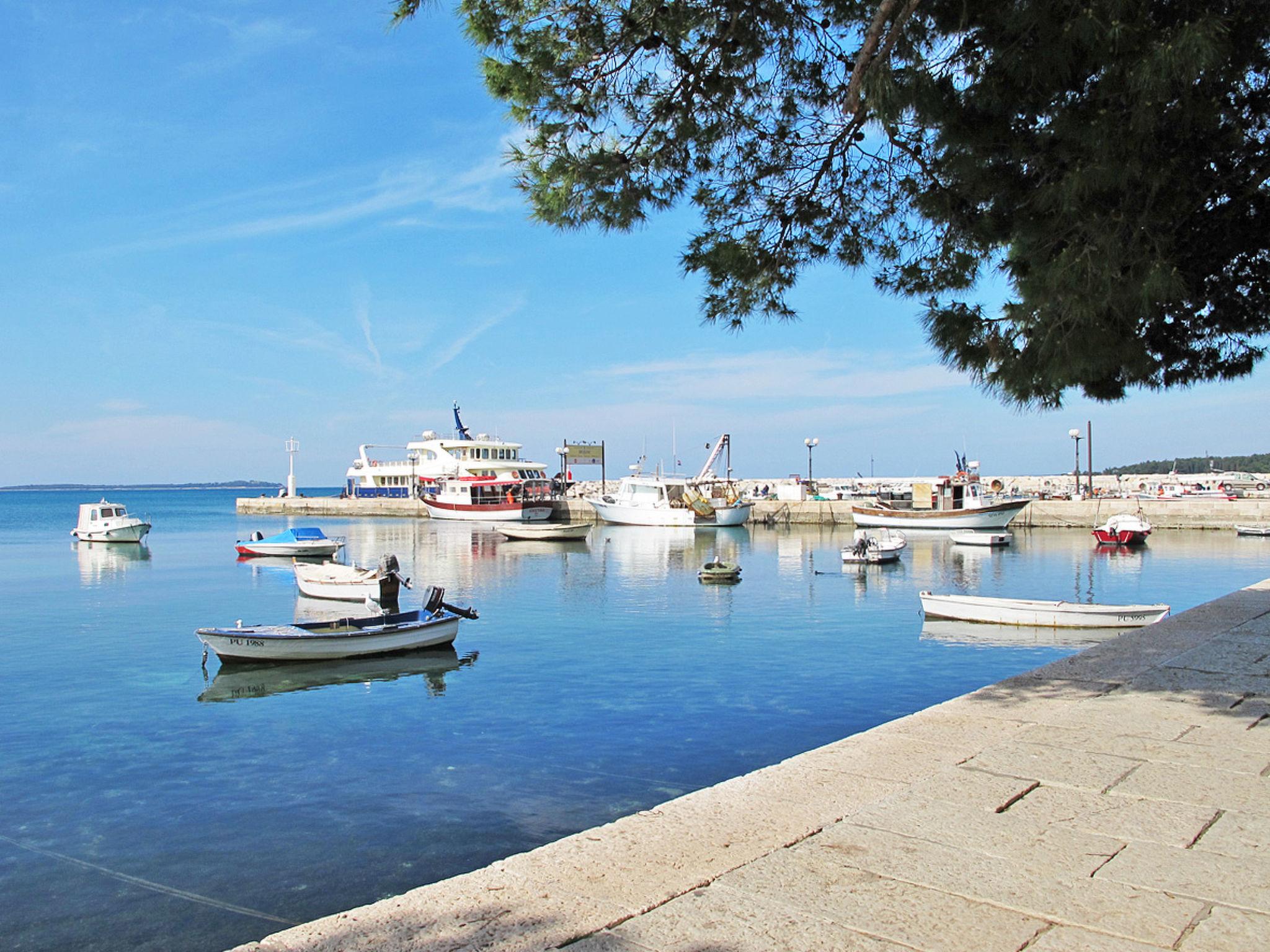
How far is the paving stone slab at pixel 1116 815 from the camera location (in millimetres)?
4145

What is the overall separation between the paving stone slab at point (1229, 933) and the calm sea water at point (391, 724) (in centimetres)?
516

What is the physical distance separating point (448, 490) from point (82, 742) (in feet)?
188

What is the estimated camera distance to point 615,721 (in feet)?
37.5

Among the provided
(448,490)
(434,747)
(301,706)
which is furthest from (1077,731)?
(448,490)

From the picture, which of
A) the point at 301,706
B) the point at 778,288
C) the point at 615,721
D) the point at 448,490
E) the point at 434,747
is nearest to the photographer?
the point at 778,288

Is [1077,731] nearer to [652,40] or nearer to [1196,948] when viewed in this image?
[1196,948]

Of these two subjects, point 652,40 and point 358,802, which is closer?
point 652,40

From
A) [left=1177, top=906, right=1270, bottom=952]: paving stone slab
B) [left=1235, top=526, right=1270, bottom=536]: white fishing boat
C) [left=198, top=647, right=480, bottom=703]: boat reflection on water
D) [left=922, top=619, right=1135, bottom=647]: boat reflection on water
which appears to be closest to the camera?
[left=1177, top=906, right=1270, bottom=952]: paving stone slab

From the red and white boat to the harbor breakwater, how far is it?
1099cm

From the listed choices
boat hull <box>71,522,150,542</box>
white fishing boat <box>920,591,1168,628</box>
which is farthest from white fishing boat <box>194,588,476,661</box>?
boat hull <box>71,522,150,542</box>

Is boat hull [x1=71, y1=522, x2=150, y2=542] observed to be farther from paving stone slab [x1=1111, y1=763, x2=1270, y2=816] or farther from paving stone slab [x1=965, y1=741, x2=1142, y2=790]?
paving stone slab [x1=1111, y1=763, x2=1270, y2=816]

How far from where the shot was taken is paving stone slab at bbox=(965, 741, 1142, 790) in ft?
16.1

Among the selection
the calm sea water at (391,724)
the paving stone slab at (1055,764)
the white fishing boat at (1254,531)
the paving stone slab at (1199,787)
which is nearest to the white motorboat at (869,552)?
the calm sea water at (391,724)

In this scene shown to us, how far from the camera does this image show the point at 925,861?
3.91 m
